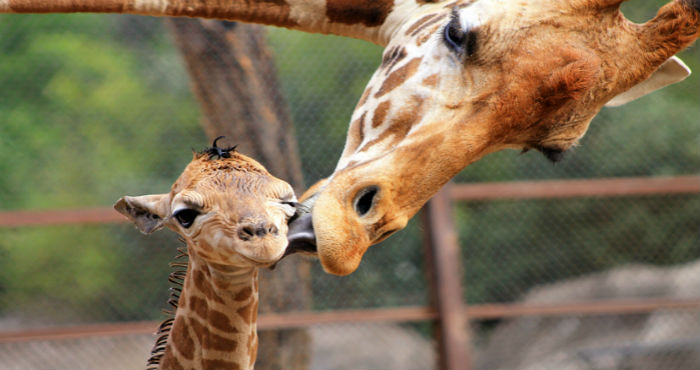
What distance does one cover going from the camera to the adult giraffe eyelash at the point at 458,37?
5.32 feet

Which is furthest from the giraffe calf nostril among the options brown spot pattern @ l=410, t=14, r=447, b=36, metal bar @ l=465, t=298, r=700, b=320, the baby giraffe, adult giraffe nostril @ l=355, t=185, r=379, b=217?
metal bar @ l=465, t=298, r=700, b=320

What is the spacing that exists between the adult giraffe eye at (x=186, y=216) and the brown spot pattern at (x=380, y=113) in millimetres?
513

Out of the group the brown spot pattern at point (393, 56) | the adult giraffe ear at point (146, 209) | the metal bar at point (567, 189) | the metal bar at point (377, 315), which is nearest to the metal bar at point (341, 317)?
the metal bar at point (377, 315)

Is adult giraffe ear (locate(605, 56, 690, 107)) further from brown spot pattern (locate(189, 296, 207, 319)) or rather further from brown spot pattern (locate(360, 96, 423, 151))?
brown spot pattern (locate(189, 296, 207, 319))

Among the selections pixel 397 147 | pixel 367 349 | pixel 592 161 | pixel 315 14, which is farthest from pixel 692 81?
pixel 397 147

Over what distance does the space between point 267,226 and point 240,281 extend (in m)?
0.41

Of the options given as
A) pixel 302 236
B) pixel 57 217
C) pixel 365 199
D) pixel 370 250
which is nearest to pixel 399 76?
pixel 365 199

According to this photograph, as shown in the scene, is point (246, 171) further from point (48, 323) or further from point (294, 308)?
point (48, 323)

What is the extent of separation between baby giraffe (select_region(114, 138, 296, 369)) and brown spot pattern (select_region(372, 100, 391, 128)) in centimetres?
28

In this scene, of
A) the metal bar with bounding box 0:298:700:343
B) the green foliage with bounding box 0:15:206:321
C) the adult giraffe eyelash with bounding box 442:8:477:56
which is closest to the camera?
the adult giraffe eyelash with bounding box 442:8:477:56

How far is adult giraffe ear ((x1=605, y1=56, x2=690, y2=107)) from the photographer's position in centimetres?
200

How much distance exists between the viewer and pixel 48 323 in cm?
529

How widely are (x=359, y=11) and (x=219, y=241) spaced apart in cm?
77

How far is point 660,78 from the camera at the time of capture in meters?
2.04
